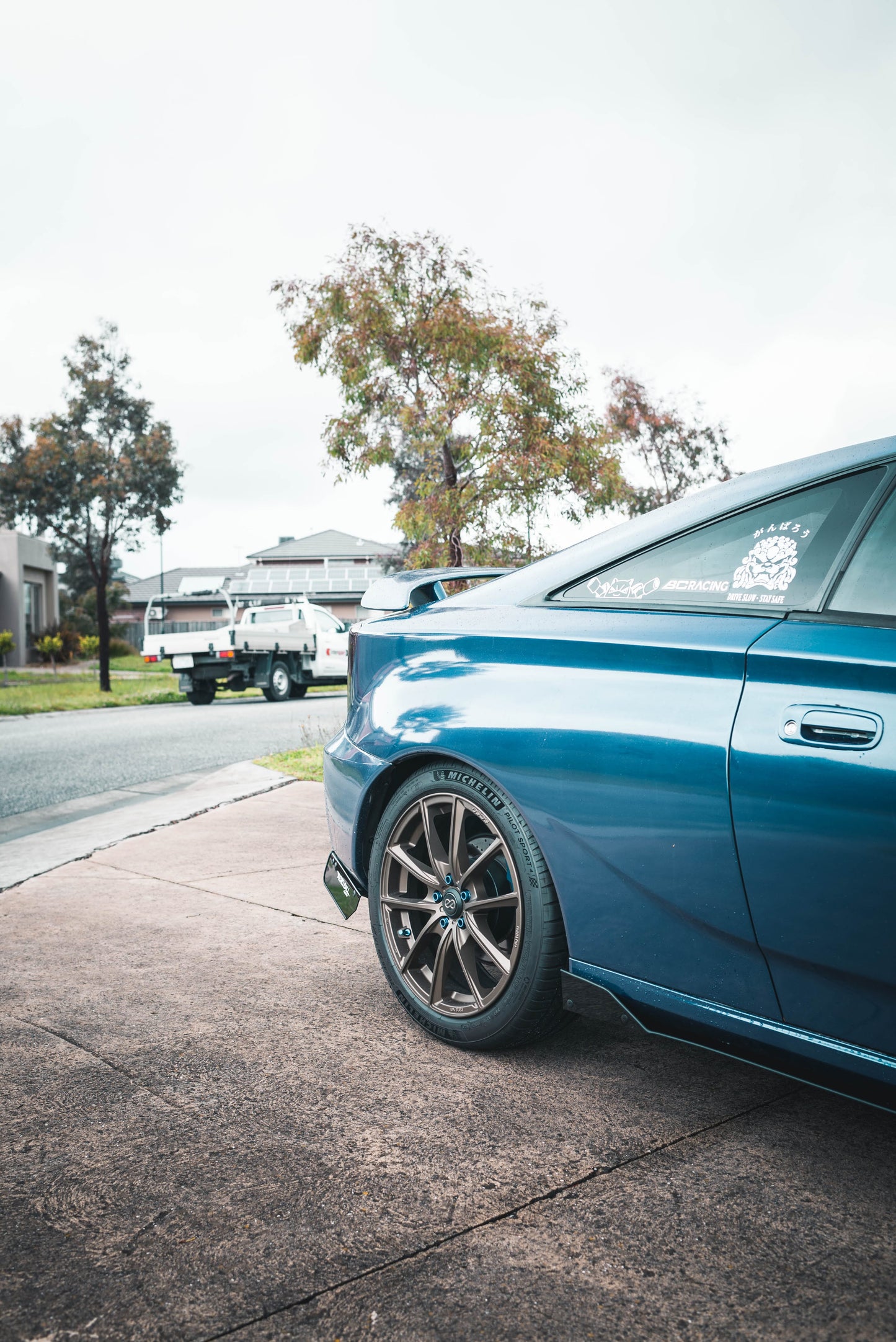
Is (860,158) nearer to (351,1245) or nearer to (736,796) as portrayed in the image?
(736,796)

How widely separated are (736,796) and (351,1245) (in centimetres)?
112

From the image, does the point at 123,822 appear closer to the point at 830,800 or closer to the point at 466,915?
the point at 466,915

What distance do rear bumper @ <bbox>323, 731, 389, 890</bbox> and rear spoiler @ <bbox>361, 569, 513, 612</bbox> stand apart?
1.45ft

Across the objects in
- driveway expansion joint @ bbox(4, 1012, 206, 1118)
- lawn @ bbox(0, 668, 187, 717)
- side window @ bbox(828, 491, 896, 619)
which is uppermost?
side window @ bbox(828, 491, 896, 619)

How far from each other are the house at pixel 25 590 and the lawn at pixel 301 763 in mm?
31138

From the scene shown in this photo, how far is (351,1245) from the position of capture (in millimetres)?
1979

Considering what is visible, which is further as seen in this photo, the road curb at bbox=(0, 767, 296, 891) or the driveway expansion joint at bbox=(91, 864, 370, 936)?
the road curb at bbox=(0, 767, 296, 891)

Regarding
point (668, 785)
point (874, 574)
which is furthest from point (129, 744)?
point (874, 574)

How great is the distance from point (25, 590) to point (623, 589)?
140ft

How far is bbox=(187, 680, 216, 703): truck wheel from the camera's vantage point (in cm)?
2052

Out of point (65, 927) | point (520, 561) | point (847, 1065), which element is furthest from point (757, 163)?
point (847, 1065)

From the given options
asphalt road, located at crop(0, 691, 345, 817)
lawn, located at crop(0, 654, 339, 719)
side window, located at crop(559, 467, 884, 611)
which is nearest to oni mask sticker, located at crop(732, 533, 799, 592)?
side window, located at crop(559, 467, 884, 611)

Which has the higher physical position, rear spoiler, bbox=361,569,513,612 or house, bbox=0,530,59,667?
house, bbox=0,530,59,667

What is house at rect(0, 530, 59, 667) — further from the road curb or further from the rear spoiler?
the rear spoiler
